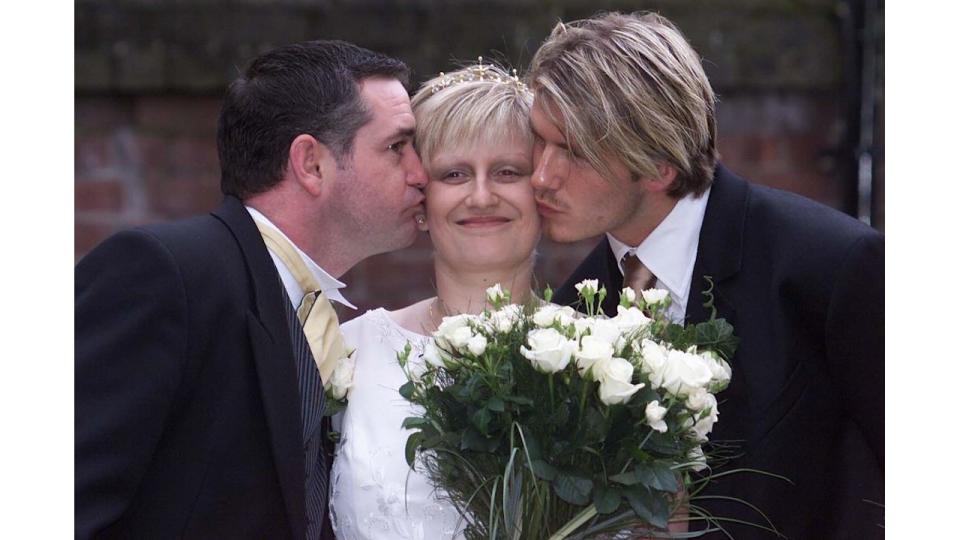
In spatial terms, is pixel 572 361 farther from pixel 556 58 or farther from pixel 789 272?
pixel 556 58

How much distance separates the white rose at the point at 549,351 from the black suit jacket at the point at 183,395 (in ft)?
1.99

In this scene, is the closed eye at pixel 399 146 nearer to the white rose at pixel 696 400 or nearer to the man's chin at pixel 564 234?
the man's chin at pixel 564 234

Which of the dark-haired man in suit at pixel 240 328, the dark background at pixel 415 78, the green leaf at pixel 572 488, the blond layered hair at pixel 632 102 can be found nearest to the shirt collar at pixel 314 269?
the dark-haired man in suit at pixel 240 328

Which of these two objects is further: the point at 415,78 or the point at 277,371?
the point at 415,78

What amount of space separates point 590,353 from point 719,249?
71cm

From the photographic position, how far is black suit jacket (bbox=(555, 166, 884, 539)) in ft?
11.7

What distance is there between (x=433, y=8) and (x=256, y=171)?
165 cm

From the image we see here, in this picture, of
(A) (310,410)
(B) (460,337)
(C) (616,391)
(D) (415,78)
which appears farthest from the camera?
(D) (415,78)

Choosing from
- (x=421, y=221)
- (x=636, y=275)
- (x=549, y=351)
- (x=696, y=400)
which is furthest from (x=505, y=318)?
(x=421, y=221)

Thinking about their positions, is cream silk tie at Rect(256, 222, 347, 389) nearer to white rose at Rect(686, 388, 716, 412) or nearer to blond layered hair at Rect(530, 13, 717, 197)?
blond layered hair at Rect(530, 13, 717, 197)

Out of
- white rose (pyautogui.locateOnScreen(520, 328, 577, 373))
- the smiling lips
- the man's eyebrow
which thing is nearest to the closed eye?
the man's eyebrow

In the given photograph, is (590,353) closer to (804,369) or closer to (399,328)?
(804,369)

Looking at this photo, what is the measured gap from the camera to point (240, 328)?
138 inches

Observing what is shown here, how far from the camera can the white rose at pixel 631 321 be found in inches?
→ 131
